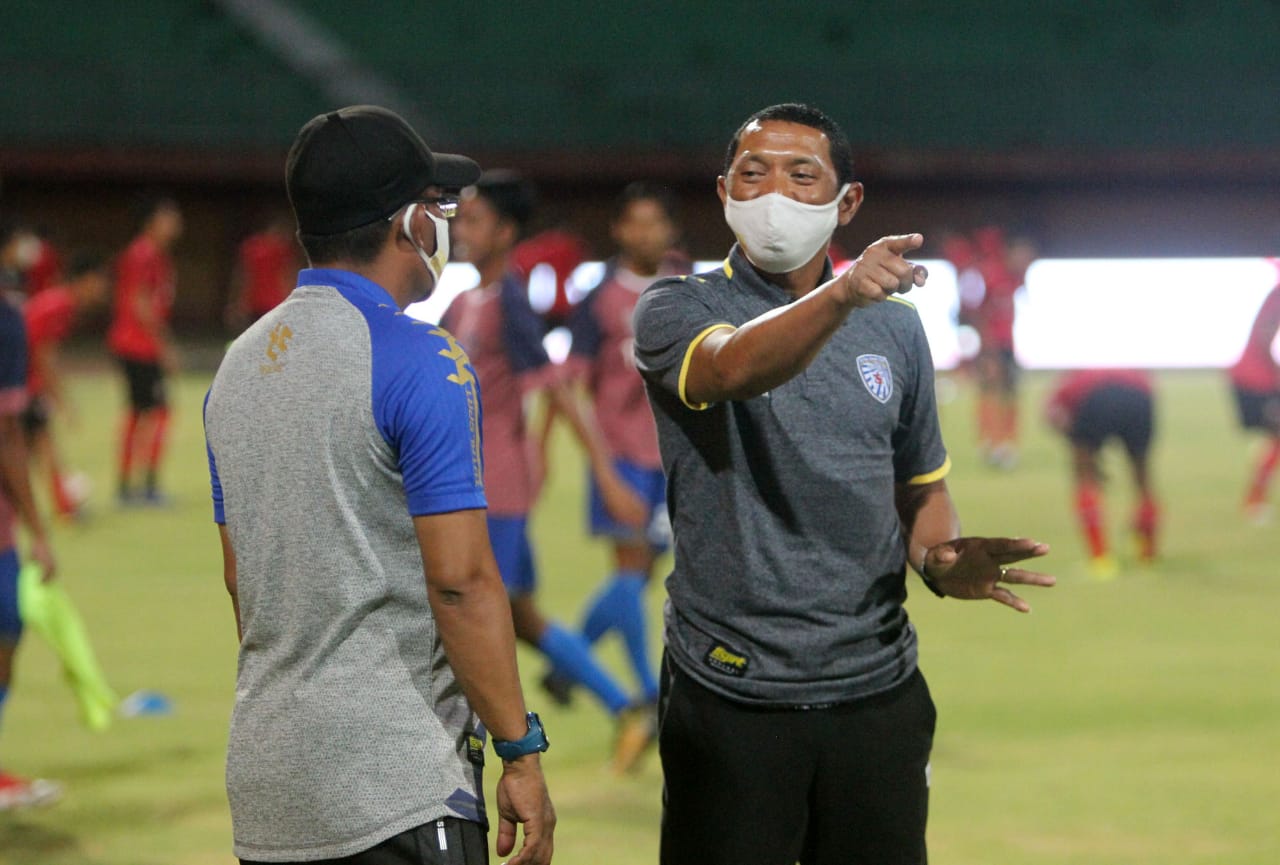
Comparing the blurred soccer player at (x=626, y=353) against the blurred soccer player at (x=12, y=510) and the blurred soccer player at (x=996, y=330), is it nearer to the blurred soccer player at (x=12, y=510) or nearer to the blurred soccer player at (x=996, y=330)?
the blurred soccer player at (x=12, y=510)

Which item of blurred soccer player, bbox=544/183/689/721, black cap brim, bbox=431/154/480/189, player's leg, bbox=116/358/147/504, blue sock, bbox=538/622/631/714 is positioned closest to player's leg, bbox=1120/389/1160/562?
blurred soccer player, bbox=544/183/689/721

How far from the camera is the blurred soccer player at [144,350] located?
1309 cm

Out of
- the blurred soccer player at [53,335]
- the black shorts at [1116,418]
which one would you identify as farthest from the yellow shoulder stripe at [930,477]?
the blurred soccer player at [53,335]

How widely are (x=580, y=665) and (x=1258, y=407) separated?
687 centimetres

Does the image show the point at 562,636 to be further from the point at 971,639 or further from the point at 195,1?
the point at 195,1

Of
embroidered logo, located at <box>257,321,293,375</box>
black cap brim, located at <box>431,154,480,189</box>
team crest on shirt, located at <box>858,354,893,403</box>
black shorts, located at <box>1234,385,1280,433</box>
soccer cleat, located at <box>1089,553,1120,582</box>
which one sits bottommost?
soccer cleat, located at <box>1089,553,1120,582</box>

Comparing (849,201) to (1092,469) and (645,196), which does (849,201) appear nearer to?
(645,196)

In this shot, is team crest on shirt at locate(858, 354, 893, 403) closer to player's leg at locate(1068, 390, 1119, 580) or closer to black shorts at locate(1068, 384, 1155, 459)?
player's leg at locate(1068, 390, 1119, 580)

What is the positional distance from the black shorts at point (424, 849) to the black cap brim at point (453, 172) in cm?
101

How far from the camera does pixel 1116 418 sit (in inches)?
396

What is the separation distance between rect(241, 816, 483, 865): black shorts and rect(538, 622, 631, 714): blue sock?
3.59 meters

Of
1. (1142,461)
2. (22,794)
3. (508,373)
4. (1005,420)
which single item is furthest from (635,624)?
(1005,420)

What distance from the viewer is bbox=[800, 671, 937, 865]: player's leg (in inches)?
120

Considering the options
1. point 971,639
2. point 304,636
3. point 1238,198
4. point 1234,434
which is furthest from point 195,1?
point 304,636
